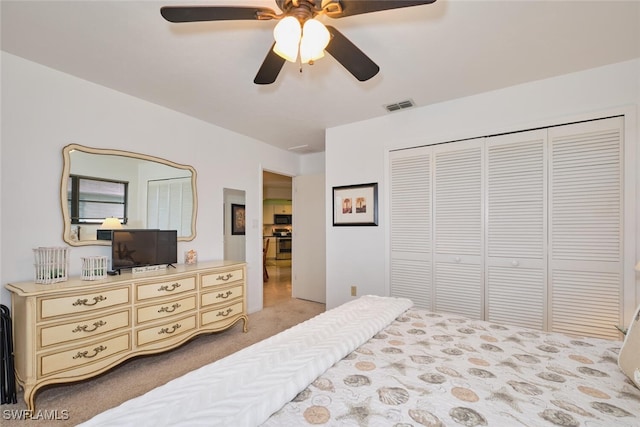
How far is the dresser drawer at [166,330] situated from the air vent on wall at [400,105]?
9.57ft

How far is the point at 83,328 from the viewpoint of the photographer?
6.58 feet

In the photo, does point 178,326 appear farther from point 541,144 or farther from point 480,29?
point 541,144

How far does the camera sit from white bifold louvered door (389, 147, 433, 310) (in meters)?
3.03

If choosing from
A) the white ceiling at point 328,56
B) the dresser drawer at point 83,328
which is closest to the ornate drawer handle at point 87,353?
the dresser drawer at point 83,328

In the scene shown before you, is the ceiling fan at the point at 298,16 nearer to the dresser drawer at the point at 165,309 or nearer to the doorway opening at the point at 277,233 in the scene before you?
the dresser drawer at the point at 165,309

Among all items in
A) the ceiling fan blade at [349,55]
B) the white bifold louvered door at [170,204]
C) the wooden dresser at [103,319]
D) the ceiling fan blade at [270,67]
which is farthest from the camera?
the white bifold louvered door at [170,204]

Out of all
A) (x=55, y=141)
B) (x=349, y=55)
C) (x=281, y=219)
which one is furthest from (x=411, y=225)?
(x=281, y=219)

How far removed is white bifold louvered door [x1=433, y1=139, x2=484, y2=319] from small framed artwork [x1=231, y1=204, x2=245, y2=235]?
2446 mm

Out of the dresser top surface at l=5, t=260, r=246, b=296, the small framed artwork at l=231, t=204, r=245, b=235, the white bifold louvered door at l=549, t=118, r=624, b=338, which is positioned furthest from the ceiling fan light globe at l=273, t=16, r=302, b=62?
the small framed artwork at l=231, t=204, r=245, b=235

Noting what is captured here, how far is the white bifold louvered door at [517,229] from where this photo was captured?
8.18ft

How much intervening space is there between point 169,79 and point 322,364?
2.53 metres

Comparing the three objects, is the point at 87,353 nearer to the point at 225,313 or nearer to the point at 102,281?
the point at 102,281

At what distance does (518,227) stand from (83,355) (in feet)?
11.8

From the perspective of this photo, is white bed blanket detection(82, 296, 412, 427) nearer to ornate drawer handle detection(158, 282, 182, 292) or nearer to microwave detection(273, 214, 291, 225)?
ornate drawer handle detection(158, 282, 182, 292)
